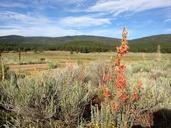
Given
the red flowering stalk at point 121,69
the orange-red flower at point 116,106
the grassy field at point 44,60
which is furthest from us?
the grassy field at point 44,60

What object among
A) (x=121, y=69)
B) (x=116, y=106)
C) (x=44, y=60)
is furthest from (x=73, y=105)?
(x=44, y=60)

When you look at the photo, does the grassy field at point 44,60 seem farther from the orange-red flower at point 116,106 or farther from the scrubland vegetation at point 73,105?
the orange-red flower at point 116,106

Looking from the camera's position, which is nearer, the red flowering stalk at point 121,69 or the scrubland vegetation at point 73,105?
the red flowering stalk at point 121,69

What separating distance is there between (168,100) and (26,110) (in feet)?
14.4

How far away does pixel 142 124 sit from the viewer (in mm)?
7328

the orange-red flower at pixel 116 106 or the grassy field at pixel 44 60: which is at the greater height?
the orange-red flower at pixel 116 106

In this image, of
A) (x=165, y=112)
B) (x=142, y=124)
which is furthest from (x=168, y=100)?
A: (x=142, y=124)

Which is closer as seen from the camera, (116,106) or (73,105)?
(116,106)

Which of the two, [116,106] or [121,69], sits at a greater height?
[121,69]

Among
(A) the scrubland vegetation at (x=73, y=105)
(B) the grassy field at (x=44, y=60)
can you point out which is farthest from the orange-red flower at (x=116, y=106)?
(B) the grassy field at (x=44, y=60)

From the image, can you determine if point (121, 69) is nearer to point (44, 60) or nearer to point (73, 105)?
point (73, 105)

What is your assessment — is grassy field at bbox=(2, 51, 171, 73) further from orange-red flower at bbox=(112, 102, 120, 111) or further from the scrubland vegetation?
orange-red flower at bbox=(112, 102, 120, 111)

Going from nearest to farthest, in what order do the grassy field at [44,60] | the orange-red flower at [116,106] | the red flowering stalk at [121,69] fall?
the red flowering stalk at [121,69] < the orange-red flower at [116,106] < the grassy field at [44,60]

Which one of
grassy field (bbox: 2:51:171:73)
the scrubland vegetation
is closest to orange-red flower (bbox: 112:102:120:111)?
the scrubland vegetation
